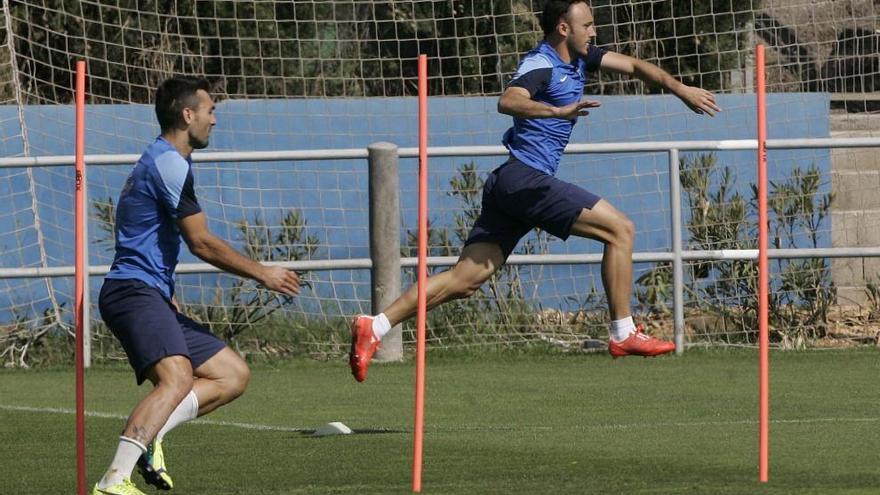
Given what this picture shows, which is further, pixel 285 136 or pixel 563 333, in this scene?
pixel 285 136

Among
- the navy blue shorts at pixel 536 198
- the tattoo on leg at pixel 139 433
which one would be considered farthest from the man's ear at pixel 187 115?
the navy blue shorts at pixel 536 198

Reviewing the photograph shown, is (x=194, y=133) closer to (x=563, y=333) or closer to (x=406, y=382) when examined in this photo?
(x=406, y=382)

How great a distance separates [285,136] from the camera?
698 inches

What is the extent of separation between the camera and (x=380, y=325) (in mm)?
10070

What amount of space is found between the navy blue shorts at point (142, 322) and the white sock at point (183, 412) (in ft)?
0.91

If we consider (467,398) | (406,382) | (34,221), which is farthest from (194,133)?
(34,221)

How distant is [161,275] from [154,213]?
290mm

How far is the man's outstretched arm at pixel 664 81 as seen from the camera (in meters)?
9.50

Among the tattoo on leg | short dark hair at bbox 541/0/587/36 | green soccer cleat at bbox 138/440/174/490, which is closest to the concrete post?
short dark hair at bbox 541/0/587/36

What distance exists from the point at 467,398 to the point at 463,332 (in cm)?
353

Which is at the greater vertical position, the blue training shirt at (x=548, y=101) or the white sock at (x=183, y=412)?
the blue training shirt at (x=548, y=101)

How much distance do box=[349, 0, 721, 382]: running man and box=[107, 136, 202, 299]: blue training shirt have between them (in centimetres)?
201

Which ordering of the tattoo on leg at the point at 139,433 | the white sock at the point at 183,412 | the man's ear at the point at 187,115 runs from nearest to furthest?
the tattoo on leg at the point at 139,433, the man's ear at the point at 187,115, the white sock at the point at 183,412

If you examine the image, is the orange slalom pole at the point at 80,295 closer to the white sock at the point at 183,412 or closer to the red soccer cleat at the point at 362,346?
the white sock at the point at 183,412
